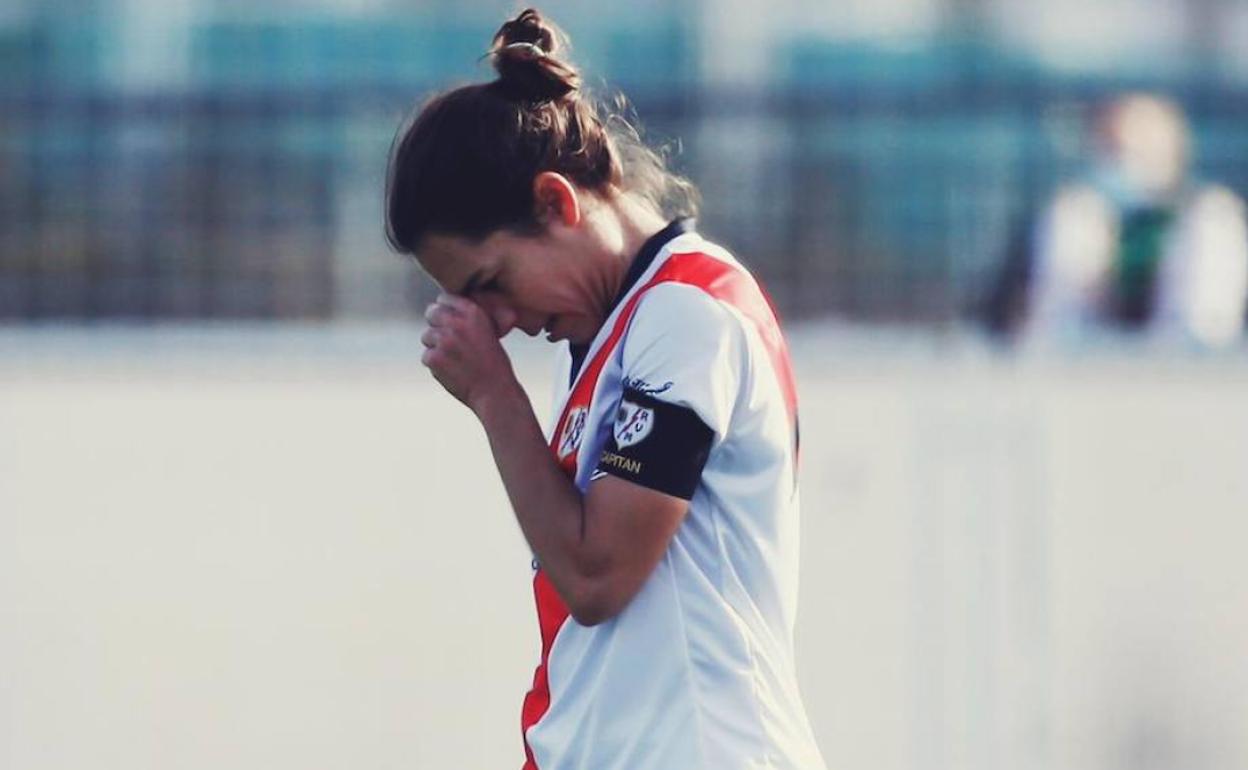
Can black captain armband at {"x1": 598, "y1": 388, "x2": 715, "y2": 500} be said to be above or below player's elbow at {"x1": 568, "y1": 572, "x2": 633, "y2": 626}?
above

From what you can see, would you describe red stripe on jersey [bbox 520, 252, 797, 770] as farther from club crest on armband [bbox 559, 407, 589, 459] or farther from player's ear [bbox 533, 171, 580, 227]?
player's ear [bbox 533, 171, 580, 227]

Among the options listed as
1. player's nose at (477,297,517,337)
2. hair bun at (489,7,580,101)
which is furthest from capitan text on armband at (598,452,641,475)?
hair bun at (489,7,580,101)

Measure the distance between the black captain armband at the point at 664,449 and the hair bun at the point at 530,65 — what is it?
0.37 meters

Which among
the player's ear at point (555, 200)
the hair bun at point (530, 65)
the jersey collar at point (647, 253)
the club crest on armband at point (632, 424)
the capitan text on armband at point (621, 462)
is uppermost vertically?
the hair bun at point (530, 65)

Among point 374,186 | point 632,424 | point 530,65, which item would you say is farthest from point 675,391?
point 374,186

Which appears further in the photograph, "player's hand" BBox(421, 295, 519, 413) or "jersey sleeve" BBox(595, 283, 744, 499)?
"player's hand" BBox(421, 295, 519, 413)

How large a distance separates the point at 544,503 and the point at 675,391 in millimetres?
166

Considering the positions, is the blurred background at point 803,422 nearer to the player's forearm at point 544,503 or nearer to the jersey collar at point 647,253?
the jersey collar at point 647,253

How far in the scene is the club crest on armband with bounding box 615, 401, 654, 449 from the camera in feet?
7.00

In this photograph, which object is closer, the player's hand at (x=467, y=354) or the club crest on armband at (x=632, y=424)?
the club crest on armband at (x=632, y=424)

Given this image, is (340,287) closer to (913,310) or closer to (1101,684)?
(913,310)

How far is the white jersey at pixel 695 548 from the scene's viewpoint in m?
2.15

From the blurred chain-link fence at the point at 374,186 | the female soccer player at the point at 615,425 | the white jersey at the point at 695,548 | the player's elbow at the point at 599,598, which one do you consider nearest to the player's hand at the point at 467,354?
the female soccer player at the point at 615,425

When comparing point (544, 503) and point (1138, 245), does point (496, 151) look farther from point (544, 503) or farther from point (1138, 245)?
point (1138, 245)
